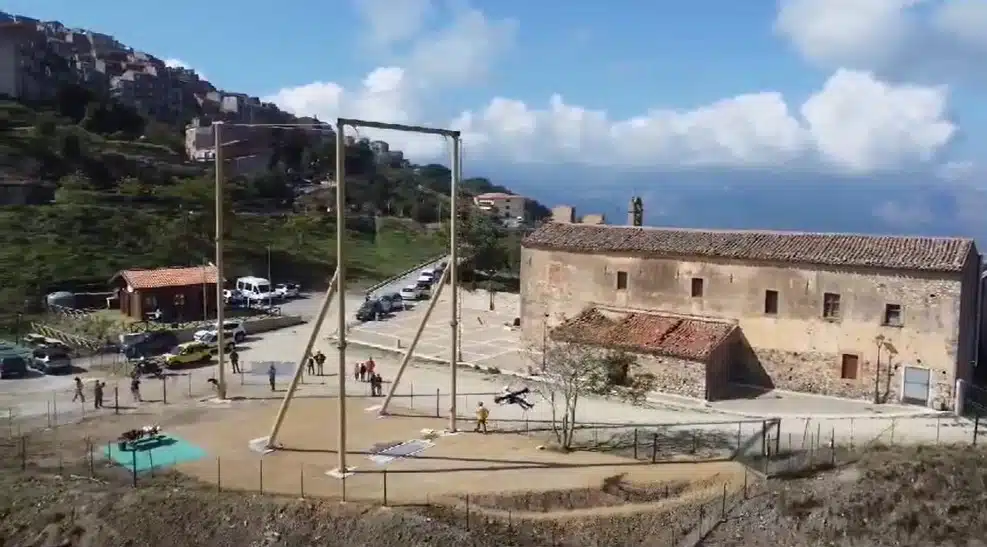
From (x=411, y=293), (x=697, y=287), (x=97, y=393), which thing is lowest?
(x=97, y=393)

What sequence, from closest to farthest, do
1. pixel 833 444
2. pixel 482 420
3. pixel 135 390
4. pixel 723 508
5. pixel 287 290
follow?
1. pixel 723 508
2. pixel 833 444
3. pixel 482 420
4. pixel 135 390
5. pixel 287 290

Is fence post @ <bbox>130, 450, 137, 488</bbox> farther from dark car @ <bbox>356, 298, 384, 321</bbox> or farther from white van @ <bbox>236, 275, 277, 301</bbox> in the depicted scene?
white van @ <bbox>236, 275, 277, 301</bbox>

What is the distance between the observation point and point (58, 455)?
83.5 feet

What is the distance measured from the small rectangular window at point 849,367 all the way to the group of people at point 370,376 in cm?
1859

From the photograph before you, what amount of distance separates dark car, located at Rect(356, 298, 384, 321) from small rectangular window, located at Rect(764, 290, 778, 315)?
24.7 m

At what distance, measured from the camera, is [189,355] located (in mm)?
38375

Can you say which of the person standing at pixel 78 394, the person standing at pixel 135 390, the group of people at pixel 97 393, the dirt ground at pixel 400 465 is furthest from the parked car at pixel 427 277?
the dirt ground at pixel 400 465

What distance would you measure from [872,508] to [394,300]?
125 feet

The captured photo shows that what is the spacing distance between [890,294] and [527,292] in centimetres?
1657

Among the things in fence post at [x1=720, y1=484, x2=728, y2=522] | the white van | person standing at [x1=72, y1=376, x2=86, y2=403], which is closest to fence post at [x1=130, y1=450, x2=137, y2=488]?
person standing at [x1=72, y1=376, x2=86, y2=403]

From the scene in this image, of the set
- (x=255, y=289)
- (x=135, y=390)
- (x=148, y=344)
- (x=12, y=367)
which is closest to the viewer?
(x=135, y=390)

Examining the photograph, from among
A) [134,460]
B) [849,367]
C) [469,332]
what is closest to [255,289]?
[469,332]

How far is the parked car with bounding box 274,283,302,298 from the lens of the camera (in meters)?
58.2

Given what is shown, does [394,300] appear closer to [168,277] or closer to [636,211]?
[168,277]
